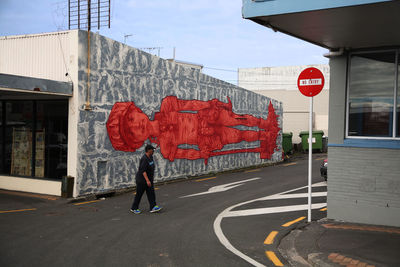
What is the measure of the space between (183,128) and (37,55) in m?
6.61

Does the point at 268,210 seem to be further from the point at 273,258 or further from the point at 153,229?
the point at 273,258

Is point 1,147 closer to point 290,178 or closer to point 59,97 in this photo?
point 59,97

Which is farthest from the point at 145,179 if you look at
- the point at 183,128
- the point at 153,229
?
the point at 183,128

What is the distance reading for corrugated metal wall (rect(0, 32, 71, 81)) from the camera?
12086 millimetres

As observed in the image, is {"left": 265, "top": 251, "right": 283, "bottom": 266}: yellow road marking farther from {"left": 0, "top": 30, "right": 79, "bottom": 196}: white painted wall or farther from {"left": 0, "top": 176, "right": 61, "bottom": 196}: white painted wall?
{"left": 0, "top": 176, "right": 61, "bottom": 196}: white painted wall

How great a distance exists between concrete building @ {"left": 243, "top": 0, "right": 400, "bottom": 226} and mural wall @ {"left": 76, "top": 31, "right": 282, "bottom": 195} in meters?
6.89

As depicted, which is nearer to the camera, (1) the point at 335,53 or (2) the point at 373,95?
(2) the point at 373,95

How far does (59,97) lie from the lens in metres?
12.1

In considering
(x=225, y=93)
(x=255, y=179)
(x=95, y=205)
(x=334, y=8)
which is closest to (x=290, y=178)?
(x=255, y=179)

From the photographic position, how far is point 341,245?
6898mm

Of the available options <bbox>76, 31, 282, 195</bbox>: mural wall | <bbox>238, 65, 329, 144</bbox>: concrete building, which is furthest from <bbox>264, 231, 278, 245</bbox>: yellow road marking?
<bbox>238, 65, 329, 144</bbox>: concrete building

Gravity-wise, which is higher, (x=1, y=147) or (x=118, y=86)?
(x=118, y=86)

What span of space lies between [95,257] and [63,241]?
125 cm

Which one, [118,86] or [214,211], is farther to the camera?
[118,86]
